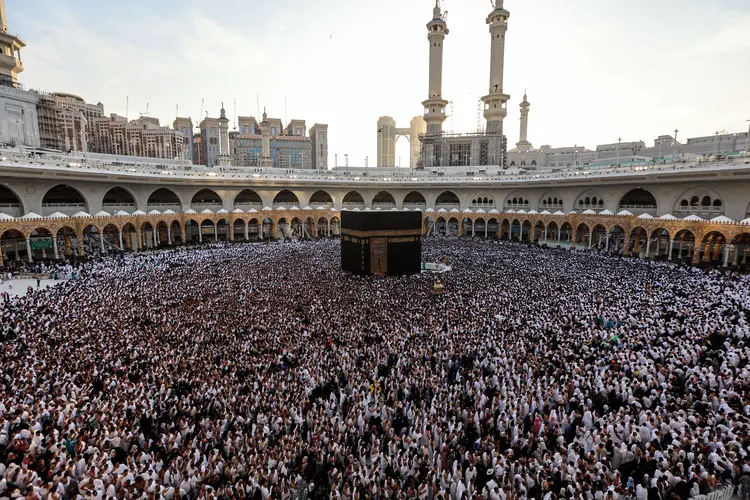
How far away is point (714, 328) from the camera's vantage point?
10000 millimetres

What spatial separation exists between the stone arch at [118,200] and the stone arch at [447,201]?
30006mm

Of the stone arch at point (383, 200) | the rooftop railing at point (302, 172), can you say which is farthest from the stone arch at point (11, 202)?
the stone arch at point (383, 200)

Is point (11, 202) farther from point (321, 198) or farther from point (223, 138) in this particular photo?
point (223, 138)

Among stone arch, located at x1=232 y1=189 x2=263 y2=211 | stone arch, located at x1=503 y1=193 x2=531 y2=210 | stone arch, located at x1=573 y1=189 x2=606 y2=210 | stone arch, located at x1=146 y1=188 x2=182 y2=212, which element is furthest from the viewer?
stone arch, located at x1=232 y1=189 x2=263 y2=211

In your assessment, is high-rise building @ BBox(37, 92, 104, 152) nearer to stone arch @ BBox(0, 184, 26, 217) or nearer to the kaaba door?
stone arch @ BBox(0, 184, 26, 217)

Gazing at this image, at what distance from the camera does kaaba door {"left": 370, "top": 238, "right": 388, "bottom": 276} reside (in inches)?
754

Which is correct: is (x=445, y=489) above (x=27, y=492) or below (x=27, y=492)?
below

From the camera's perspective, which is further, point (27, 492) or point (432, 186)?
point (432, 186)

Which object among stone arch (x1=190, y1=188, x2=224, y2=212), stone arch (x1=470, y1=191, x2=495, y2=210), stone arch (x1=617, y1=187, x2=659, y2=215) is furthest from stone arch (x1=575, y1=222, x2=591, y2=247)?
stone arch (x1=190, y1=188, x2=224, y2=212)

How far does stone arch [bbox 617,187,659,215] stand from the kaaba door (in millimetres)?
21541

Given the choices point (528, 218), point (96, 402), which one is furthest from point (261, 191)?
point (96, 402)

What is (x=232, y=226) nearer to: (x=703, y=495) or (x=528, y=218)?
(x=528, y=218)

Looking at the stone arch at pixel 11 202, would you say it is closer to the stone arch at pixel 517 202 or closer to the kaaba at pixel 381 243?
the kaaba at pixel 381 243

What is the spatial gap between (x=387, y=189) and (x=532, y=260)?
22869 millimetres
